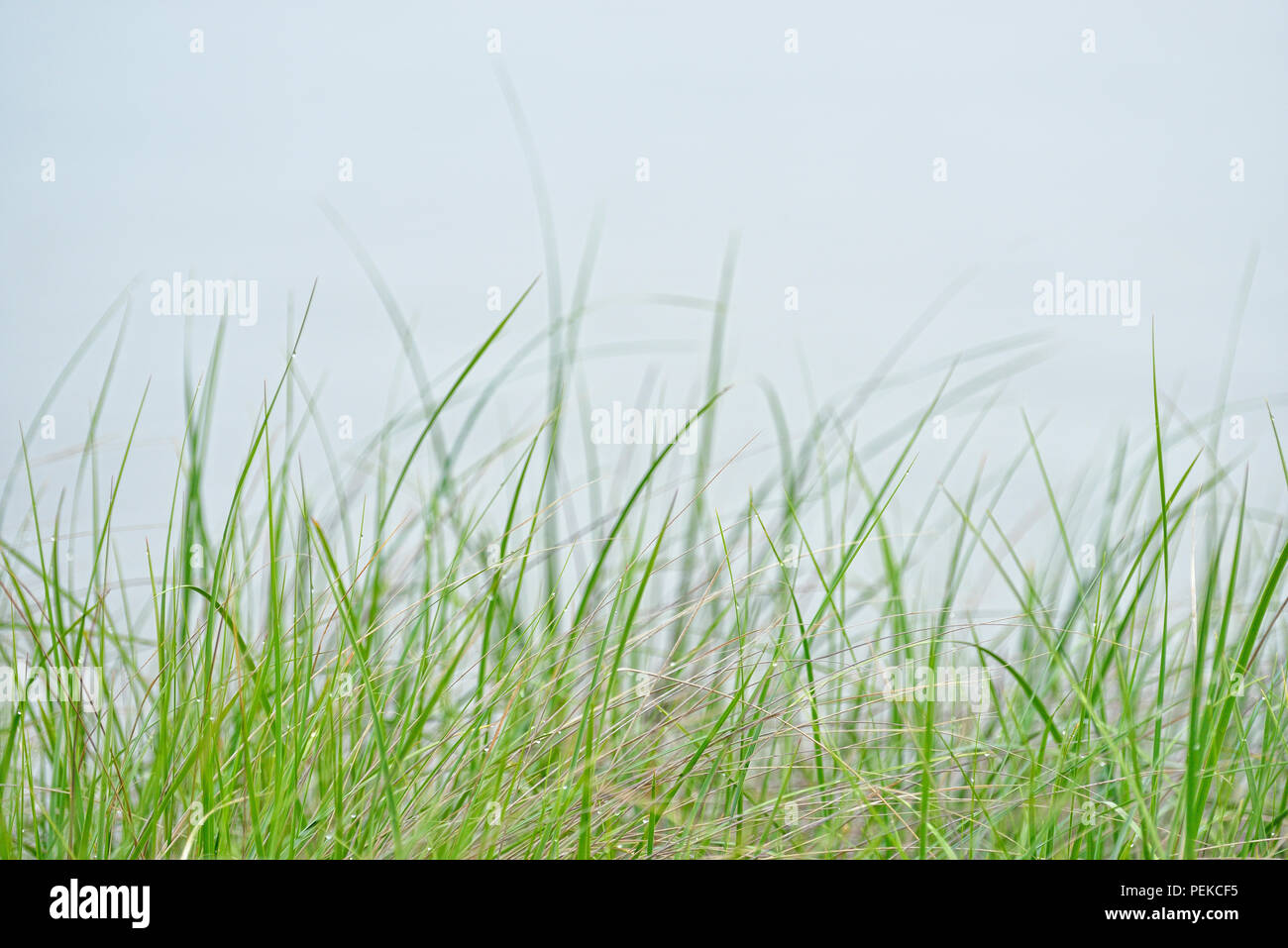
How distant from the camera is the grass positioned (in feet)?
3.76

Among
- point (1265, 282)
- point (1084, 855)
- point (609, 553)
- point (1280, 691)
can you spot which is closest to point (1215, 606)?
point (1280, 691)

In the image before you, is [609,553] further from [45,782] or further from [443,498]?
[45,782]

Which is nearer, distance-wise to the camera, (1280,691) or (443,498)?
(1280,691)

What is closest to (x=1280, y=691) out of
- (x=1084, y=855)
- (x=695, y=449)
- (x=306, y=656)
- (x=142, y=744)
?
(x=1084, y=855)

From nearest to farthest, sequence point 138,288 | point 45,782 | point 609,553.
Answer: point 45,782 → point 609,553 → point 138,288

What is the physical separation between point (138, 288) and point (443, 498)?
0.71m

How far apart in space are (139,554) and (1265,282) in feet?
6.81

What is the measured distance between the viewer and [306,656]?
1233mm

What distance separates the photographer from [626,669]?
1.13 meters

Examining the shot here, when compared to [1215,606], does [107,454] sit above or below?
above

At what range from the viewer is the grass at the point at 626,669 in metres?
1.14

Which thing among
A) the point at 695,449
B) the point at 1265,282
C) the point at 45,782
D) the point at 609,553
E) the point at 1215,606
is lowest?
the point at 45,782
